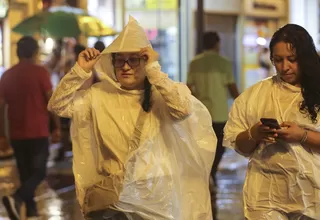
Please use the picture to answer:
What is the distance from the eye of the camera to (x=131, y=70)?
438cm

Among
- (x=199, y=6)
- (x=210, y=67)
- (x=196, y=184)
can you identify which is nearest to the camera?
(x=196, y=184)

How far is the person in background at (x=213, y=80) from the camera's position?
8852 millimetres

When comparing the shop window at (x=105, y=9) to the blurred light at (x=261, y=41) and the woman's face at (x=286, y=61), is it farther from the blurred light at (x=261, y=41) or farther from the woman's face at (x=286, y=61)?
the woman's face at (x=286, y=61)

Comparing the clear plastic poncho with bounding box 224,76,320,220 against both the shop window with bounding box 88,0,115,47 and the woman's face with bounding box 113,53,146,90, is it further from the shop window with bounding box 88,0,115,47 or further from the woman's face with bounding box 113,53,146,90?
the shop window with bounding box 88,0,115,47

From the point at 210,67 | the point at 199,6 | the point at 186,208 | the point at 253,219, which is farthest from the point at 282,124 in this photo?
the point at 199,6

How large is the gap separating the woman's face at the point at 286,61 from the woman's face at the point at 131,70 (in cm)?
80

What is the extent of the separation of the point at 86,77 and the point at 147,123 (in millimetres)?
451

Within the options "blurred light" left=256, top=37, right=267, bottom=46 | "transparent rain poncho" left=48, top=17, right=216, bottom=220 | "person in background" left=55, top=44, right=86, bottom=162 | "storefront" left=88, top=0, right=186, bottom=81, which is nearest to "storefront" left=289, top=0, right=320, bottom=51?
"blurred light" left=256, top=37, right=267, bottom=46

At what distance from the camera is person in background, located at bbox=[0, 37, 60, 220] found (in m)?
7.12

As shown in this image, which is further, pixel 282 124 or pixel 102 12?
pixel 102 12

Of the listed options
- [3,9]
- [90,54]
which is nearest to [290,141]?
[90,54]

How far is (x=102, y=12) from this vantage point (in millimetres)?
18328

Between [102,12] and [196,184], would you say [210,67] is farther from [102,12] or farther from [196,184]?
[102,12]

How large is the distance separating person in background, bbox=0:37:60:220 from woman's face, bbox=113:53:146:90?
2.88 m
